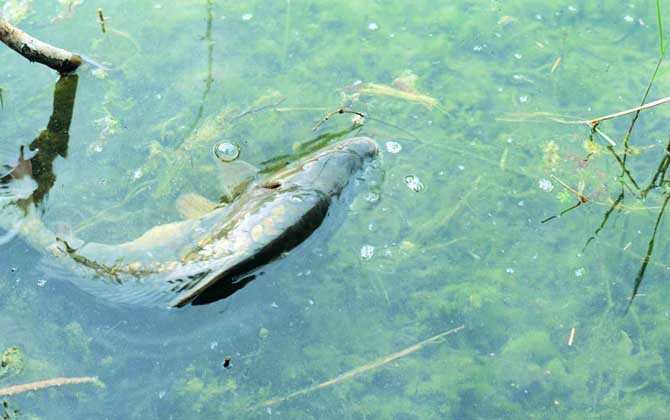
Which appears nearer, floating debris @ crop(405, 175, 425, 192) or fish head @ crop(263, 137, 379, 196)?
fish head @ crop(263, 137, 379, 196)

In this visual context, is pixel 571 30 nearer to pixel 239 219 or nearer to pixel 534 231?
pixel 534 231

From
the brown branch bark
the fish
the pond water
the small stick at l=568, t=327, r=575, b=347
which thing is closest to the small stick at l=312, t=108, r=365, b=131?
the pond water

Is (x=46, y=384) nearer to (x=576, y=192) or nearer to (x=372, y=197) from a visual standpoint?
(x=372, y=197)

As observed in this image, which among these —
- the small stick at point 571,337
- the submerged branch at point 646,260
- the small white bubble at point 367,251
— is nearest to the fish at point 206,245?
the small white bubble at point 367,251

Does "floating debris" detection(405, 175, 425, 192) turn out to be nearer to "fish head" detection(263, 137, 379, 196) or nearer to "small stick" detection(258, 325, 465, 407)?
"fish head" detection(263, 137, 379, 196)

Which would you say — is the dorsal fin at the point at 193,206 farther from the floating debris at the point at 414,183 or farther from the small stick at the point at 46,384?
the floating debris at the point at 414,183

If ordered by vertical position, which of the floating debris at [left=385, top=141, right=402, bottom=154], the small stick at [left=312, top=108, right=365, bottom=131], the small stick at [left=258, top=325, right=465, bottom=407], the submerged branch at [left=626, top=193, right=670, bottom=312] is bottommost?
the small stick at [left=258, top=325, right=465, bottom=407]

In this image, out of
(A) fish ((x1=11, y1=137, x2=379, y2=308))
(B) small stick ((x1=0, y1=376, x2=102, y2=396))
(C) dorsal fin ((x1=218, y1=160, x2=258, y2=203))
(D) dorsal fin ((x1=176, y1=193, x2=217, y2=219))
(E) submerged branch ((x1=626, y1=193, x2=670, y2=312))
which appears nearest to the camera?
(B) small stick ((x1=0, y1=376, x2=102, y2=396))
